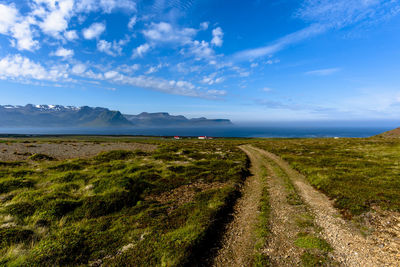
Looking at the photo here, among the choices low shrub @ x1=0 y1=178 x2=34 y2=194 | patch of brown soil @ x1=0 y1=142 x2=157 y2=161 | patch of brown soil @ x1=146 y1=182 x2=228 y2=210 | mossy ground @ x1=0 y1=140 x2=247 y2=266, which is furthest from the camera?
patch of brown soil @ x1=0 y1=142 x2=157 y2=161

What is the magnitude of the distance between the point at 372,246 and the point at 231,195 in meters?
8.86

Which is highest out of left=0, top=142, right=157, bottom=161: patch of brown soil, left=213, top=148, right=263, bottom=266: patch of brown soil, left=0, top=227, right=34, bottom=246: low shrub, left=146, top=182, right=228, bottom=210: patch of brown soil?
left=0, top=227, right=34, bottom=246: low shrub

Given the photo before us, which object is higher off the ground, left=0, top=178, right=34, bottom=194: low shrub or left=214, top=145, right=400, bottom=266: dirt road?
left=0, top=178, right=34, bottom=194: low shrub

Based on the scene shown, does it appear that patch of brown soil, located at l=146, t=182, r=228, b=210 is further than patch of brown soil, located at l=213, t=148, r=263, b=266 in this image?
Yes

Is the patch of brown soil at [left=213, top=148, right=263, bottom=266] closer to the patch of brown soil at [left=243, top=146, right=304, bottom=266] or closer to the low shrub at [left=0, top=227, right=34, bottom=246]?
the patch of brown soil at [left=243, top=146, right=304, bottom=266]

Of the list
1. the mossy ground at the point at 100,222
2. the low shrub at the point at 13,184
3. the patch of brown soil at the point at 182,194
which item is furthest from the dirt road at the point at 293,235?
the low shrub at the point at 13,184

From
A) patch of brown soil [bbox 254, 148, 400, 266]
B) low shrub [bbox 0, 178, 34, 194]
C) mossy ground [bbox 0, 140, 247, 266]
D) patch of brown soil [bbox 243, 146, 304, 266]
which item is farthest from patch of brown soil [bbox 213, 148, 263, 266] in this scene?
low shrub [bbox 0, 178, 34, 194]

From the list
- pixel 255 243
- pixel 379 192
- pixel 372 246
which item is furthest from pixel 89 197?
pixel 379 192

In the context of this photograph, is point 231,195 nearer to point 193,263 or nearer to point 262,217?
point 262,217

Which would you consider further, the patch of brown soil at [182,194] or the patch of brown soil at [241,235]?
the patch of brown soil at [182,194]

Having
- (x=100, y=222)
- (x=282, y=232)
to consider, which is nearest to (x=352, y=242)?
(x=282, y=232)

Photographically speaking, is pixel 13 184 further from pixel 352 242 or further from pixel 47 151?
pixel 47 151

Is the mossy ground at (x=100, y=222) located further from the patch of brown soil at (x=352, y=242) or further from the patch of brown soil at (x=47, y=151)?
the patch of brown soil at (x=47, y=151)

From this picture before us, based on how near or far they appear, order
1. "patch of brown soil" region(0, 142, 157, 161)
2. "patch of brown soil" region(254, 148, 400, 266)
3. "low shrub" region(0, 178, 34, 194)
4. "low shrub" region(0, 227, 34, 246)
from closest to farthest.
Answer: "patch of brown soil" region(254, 148, 400, 266) → "low shrub" region(0, 227, 34, 246) → "low shrub" region(0, 178, 34, 194) → "patch of brown soil" region(0, 142, 157, 161)
